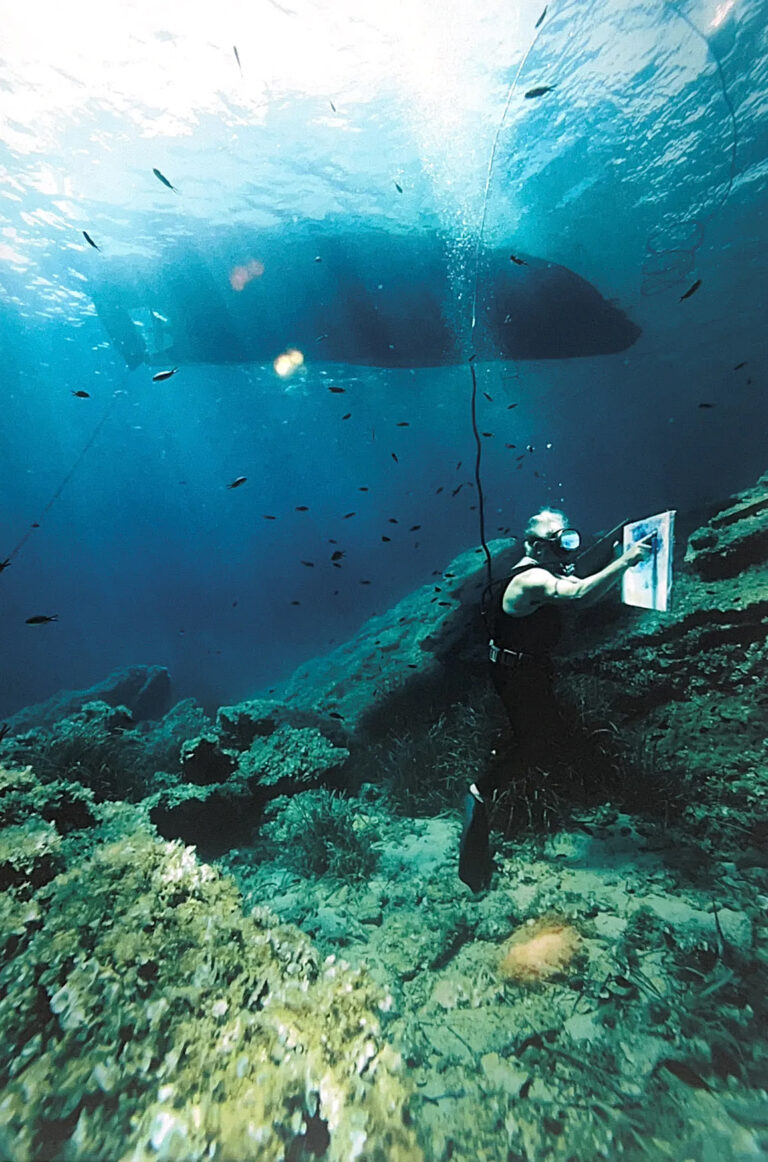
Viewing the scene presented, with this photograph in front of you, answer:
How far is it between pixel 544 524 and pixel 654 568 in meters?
1.12

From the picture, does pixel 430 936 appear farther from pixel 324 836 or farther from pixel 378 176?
pixel 378 176

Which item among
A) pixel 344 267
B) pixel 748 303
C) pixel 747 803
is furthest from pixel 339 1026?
pixel 748 303

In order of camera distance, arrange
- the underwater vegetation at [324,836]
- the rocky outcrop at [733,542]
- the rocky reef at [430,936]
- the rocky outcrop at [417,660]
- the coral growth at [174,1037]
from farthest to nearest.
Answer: the rocky outcrop at [417,660] < the rocky outcrop at [733,542] < the underwater vegetation at [324,836] < the rocky reef at [430,936] < the coral growth at [174,1037]

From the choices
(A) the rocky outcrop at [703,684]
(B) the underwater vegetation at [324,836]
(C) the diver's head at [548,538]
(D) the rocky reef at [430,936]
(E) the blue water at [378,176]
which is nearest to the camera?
(D) the rocky reef at [430,936]

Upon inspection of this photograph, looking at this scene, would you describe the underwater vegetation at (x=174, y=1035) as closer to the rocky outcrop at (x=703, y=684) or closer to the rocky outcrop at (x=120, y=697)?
the rocky outcrop at (x=703, y=684)

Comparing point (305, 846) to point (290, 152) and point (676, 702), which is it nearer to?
point (676, 702)

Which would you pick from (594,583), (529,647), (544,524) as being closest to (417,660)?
(529,647)

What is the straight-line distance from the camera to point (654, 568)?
138 inches

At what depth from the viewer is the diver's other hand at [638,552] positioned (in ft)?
11.2

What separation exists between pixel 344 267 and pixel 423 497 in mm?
83022

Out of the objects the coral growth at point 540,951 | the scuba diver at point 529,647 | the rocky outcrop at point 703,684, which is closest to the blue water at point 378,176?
the rocky outcrop at point 703,684

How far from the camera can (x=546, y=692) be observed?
4.21m

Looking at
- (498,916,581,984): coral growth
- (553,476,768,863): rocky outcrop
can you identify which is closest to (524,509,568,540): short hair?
(553,476,768,863): rocky outcrop

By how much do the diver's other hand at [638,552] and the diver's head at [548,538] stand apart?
65 cm
